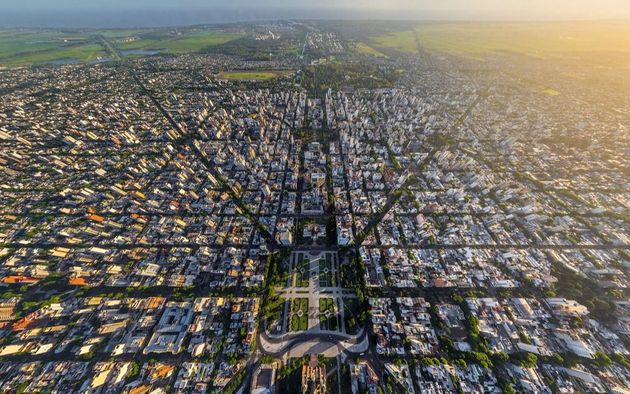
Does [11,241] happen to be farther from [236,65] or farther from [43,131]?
[236,65]

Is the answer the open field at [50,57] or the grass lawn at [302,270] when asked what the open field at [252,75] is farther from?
the grass lawn at [302,270]

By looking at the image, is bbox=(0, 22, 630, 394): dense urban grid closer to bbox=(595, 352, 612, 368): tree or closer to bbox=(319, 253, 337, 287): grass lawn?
bbox=(595, 352, 612, 368): tree

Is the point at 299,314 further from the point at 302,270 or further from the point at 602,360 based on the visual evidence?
the point at 602,360

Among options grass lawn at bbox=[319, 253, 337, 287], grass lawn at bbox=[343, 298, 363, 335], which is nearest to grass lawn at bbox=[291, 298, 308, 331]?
grass lawn at bbox=[319, 253, 337, 287]

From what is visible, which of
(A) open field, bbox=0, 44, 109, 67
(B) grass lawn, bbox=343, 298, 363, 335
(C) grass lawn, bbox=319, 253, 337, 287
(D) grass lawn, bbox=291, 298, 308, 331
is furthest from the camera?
(A) open field, bbox=0, 44, 109, 67

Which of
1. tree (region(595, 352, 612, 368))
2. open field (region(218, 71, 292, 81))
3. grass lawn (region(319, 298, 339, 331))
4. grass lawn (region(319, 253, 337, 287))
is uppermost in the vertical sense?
open field (region(218, 71, 292, 81))

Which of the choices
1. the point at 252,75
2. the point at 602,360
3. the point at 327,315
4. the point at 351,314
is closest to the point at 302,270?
the point at 327,315
